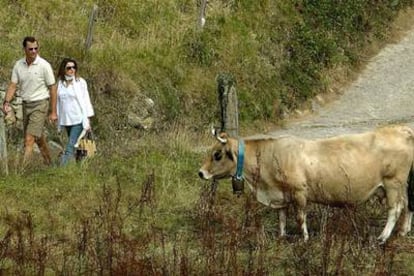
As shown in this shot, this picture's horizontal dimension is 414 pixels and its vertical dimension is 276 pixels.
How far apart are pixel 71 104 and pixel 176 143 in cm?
148

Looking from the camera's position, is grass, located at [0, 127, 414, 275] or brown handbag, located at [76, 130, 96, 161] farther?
brown handbag, located at [76, 130, 96, 161]

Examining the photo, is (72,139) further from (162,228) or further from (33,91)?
(162,228)

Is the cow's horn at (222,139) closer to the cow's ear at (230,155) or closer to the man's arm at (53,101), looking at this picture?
the cow's ear at (230,155)

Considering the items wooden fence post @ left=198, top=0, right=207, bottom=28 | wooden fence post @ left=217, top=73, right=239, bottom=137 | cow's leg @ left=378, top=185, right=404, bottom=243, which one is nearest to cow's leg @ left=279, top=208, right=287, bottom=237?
cow's leg @ left=378, top=185, right=404, bottom=243

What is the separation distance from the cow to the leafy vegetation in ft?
0.74

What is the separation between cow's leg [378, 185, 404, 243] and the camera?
970 cm

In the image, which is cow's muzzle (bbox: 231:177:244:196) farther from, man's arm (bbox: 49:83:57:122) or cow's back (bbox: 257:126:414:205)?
man's arm (bbox: 49:83:57:122)

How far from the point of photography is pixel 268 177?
32.5ft

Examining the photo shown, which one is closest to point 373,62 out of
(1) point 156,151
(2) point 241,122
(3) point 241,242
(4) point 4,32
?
(2) point 241,122

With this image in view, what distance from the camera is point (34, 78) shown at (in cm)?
1320

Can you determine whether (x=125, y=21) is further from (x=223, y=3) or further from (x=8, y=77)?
(x=8, y=77)

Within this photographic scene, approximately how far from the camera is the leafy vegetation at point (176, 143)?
27.7 feet

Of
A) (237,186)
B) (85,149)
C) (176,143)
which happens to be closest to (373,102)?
(176,143)

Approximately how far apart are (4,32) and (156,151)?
7780 millimetres
